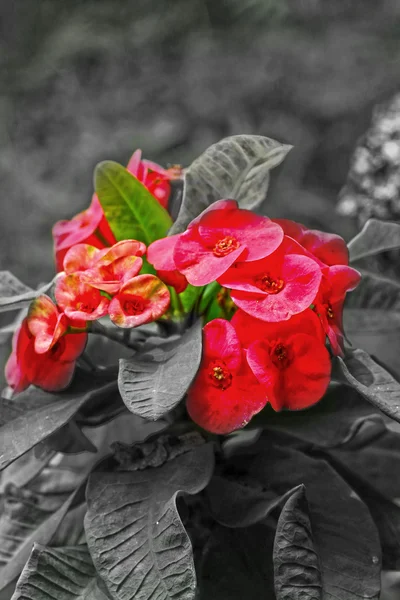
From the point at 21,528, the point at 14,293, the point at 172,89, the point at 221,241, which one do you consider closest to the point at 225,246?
the point at 221,241

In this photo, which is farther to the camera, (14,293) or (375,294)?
(375,294)

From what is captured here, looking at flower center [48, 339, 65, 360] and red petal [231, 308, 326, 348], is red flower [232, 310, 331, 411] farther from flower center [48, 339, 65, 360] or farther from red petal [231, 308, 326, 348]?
flower center [48, 339, 65, 360]

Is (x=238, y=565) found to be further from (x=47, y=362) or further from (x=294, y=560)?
(x=47, y=362)

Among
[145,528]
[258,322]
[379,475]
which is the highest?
[258,322]

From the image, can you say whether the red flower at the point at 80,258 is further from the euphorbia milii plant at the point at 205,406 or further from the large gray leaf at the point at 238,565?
the large gray leaf at the point at 238,565

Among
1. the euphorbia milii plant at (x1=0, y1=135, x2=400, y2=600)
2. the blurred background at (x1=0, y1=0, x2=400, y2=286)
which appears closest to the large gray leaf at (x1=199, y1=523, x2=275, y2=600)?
the euphorbia milii plant at (x1=0, y1=135, x2=400, y2=600)

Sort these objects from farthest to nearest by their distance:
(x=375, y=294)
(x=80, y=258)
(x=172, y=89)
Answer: (x=172, y=89)
(x=375, y=294)
(x=80, y=258)

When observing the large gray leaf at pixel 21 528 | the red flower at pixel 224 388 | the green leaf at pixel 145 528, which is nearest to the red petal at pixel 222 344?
the red flower at pixel 224 388

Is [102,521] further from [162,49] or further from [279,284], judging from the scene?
[162,49]
